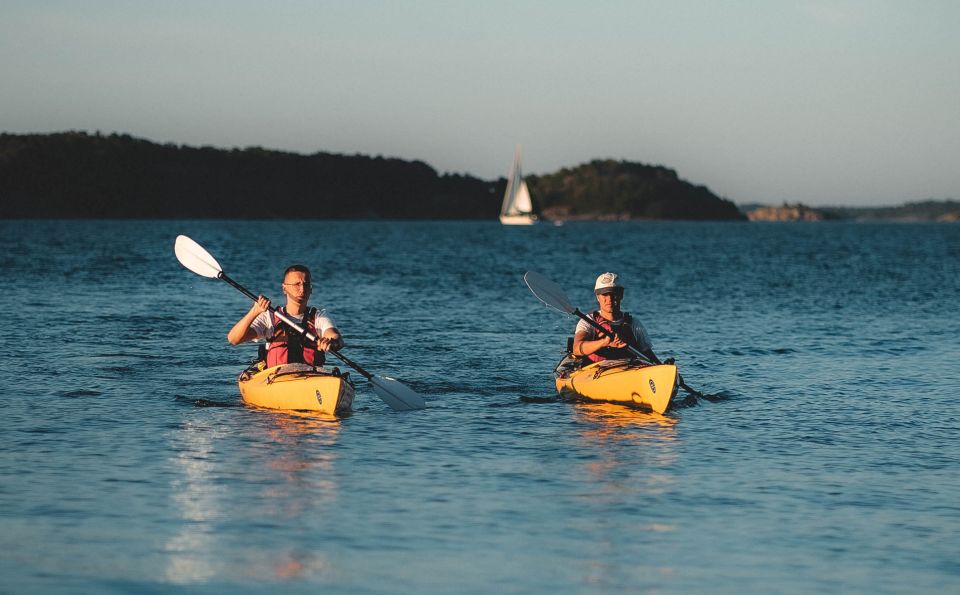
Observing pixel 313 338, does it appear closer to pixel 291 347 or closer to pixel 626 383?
pixel 291 347

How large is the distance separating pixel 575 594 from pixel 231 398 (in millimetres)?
8224

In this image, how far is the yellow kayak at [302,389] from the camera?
12203 millimetres

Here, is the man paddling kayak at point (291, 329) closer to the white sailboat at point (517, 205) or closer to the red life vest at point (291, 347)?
the red life vest at point (291, 347)

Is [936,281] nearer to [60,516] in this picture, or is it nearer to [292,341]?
[292,341]

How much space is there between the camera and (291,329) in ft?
40.3

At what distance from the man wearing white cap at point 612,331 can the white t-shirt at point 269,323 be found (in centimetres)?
303

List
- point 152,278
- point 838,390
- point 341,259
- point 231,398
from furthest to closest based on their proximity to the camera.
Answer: point 341,259 < point 152,278 < point 838,390 < point 231,398

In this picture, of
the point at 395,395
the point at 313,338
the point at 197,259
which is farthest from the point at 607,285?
the point at 197,259

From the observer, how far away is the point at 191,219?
19825cm

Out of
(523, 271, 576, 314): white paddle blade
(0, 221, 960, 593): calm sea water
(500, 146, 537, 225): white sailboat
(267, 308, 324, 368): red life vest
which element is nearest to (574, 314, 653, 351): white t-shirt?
(0, 221, 960, 593): calm sea water

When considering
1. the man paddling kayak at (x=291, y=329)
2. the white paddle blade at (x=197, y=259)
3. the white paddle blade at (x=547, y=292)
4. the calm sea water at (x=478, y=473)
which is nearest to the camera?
the calm sea water at (x=478, y=473)

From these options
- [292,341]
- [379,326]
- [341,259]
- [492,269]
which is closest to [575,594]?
[292,341]

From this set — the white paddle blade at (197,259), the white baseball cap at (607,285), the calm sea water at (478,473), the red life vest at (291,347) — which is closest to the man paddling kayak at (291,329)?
the red life vest at (291,347)

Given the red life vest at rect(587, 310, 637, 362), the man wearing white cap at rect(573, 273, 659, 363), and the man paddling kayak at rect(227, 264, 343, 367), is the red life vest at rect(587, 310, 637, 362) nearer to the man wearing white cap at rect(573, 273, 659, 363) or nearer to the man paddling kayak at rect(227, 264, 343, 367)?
the man wearing white cap at rect(573, 273, 659, 363)
